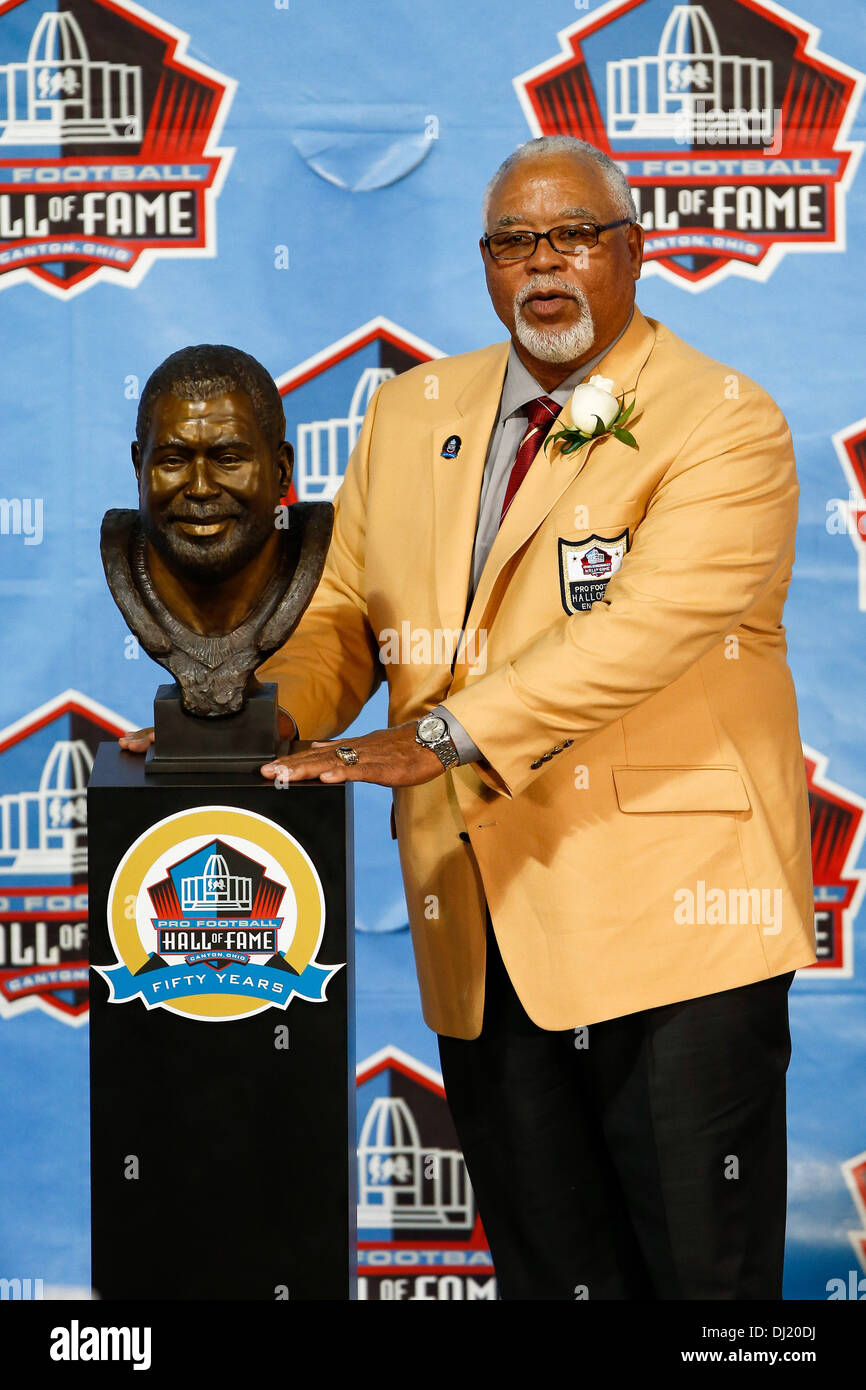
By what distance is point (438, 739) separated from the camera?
228 cm

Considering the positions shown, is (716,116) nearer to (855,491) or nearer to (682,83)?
(682,83)

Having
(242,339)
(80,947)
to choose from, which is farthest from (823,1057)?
(242,339)

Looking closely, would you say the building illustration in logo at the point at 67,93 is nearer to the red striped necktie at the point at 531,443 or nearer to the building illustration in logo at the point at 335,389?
the building illustration in logo at the point at 335,389

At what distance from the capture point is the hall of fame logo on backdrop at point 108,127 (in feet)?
11.9

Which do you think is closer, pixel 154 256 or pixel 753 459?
pixel 753 459

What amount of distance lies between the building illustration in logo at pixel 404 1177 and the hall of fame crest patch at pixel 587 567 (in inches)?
66.0

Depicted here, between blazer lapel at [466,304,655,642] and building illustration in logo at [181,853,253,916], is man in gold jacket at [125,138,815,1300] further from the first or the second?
building illustration in logo at [181,853,253,916]

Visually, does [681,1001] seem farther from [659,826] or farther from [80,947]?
[80,947]

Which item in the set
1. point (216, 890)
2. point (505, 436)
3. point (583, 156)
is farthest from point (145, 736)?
point (583, 156)

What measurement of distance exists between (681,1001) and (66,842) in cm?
171

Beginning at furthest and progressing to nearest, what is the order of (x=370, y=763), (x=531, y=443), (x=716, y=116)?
(x=716, y=116) < (x=531, y=443) < (x=370, y=763)

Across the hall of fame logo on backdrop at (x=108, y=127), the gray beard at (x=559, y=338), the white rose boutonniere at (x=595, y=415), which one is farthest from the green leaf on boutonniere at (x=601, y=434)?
the hall of fame logo on backdrop at (x=108, y=127)

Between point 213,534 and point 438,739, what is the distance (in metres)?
0.41

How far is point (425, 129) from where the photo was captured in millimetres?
3617
